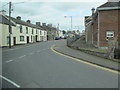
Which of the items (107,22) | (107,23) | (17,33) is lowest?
(17,33)

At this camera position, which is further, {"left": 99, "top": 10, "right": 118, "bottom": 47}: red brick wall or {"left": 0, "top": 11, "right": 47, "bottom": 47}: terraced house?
{"left": 0, "top": 11, "right": 47, "bottom": 47}: terraced house

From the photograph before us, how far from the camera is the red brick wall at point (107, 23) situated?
17.9 meters

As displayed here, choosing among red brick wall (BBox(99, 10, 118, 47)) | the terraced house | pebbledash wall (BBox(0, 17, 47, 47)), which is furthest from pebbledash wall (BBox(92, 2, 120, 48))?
pebbledash wall (BBox(0, 17, 47, 47))

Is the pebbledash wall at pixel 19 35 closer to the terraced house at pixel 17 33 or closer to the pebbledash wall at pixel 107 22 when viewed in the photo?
the terraced house at pixel 17 33

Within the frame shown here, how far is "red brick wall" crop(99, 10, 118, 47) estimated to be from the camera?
1792 centimetres

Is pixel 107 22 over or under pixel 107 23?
over

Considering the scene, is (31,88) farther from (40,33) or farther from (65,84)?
(40,33)

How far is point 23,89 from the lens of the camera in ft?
15.6

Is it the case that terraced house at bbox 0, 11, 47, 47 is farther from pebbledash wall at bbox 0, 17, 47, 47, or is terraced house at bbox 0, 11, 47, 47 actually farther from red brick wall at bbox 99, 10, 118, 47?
red brick wall at bbox 99, 10, 118, 47

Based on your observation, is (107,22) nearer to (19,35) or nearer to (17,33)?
(17,33)

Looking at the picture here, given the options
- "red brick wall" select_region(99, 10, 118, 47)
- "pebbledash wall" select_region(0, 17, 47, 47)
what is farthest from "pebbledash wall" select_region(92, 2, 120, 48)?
"pebbledash wall" select_region(0, 17, 47, 47)

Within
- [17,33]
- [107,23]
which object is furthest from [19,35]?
[107,23]

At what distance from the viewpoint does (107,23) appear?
18219mm

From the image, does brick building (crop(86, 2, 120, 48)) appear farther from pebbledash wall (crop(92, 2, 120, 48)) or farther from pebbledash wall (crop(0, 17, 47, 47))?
pebbledash wall (crop(0, 17, 47, 47))
